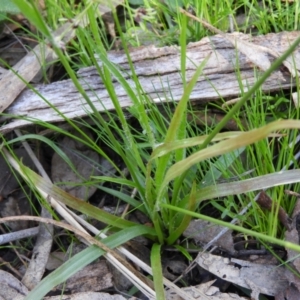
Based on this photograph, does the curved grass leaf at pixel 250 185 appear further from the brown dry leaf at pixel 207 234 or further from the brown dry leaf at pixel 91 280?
the brown dry leaf at pixel 91 280

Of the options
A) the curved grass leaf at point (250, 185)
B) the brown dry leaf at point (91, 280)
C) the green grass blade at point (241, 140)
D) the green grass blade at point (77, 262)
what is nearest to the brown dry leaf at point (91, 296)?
the brown dry leaf at point (91, 280)

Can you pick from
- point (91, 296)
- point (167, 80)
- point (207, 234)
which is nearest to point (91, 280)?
point (91, 296)

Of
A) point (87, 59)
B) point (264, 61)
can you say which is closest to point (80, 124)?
point (87, 59)

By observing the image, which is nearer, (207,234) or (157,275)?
(157,275)

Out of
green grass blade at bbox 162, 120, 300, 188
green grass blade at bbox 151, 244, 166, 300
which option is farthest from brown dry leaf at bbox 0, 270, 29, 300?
green grass blade at bbox 162, 120, 300, 188

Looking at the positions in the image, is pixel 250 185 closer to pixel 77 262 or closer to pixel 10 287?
pixel 77 262

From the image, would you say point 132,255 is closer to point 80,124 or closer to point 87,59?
point 80,124

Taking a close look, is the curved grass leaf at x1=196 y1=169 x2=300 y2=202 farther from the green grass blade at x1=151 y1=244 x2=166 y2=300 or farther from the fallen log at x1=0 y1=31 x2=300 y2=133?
the fallen log at x1=0 y1=31 x2=300 y2=133
